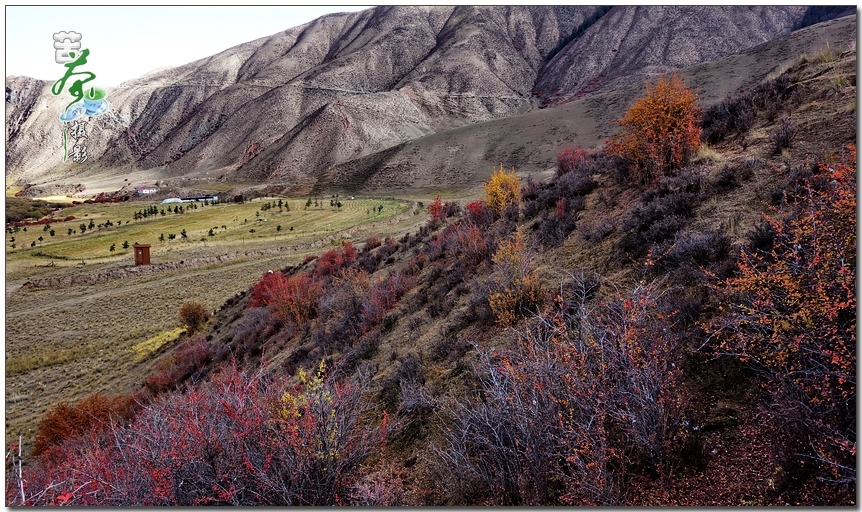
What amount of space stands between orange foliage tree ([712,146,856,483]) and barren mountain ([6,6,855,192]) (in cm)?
6421

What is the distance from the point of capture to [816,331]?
3127mm

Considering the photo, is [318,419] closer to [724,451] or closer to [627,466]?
[627,466]

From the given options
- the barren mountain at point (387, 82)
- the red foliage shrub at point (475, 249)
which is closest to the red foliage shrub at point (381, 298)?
the red foliage shrub at point (475, 249)

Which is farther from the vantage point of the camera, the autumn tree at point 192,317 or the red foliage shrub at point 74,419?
the autumn tree at point 192,317

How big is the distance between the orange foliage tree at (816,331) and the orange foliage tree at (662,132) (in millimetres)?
5441

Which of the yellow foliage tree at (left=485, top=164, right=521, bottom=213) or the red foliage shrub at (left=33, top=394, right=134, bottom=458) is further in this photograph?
the yellow foliage tree at (left=485, top=164, right=521, bottom=213)

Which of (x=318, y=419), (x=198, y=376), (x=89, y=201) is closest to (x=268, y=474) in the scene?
(x=318, y=419)

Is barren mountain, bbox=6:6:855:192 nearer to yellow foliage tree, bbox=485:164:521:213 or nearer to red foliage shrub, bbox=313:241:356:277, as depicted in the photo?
red foliage shrub, bbox=313:241:356:277

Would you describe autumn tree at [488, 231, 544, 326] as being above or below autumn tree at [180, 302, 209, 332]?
above

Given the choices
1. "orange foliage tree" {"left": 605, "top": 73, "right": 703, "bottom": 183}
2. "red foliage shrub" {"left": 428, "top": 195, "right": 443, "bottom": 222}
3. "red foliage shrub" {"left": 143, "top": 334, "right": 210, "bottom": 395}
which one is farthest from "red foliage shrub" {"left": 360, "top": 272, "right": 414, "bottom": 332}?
"red foliage shrub" {"left": 428, "top": 195, "right": 443, "bottom": 222}

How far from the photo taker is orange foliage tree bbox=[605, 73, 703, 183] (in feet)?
29.7

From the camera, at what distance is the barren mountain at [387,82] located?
8662 centimetres

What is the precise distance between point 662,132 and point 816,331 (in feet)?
24.2

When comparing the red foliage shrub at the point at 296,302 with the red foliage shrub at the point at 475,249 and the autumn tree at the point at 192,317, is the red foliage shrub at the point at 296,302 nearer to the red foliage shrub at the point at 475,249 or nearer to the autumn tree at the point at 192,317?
the autumn tree at the point at 192,317
